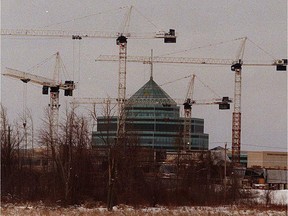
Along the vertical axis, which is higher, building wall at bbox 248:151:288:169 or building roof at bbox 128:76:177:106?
building roof at bbox 128:76:177:106

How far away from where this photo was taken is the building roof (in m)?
142

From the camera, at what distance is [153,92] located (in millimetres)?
145000

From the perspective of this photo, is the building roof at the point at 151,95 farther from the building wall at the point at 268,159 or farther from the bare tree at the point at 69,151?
the bare tree at the point at 69,151

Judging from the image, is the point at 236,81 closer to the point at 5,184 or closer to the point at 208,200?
the point at 208,200

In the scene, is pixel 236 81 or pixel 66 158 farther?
pixel 236 81

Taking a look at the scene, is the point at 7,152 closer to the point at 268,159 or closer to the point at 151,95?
the point at 268,159

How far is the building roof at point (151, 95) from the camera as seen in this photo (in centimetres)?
14204

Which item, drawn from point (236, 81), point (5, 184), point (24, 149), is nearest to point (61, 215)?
point (5, 184)

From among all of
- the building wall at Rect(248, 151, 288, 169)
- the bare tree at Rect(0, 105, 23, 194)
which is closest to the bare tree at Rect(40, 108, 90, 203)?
the bare tree at Rect(0, 105, 23, 194)

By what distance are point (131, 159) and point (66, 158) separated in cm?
725

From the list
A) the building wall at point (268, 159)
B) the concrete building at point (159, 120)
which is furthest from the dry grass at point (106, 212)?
the concrete building at point (159, 120)

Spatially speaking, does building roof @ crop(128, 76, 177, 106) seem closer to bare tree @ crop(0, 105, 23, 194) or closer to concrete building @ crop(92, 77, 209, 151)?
concrete building @ crop(92, 77, 209, 151)

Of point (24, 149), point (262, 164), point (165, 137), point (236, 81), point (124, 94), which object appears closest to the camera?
point (24, 149)

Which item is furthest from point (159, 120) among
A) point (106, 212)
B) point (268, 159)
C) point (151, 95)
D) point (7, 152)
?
point (106, 212)
